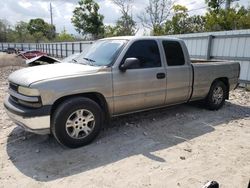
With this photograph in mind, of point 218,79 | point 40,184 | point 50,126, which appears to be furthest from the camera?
point 218,79

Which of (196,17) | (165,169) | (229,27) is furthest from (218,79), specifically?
(196,17)

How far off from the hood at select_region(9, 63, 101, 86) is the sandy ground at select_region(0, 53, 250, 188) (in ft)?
3.89

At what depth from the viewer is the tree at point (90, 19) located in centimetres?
4322

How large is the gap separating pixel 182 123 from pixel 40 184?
11.0ft

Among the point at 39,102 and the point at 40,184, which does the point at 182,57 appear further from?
the point at 40,184

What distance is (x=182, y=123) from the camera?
5.79 m

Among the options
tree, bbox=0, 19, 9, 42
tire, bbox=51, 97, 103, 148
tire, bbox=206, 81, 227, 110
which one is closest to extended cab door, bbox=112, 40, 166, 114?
tire, bbox=51, 97, 103, 148


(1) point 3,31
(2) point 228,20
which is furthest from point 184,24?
(1) point 3,31

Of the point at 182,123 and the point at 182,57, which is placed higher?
the point at 182,57

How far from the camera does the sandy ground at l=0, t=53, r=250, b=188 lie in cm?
355

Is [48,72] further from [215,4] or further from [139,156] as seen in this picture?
[215,4]

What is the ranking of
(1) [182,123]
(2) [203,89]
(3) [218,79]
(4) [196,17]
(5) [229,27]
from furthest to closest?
(4) [196,17] < (5) [229,27] < (3) [218,79] < (2) [203,89] < (1) [182,123]

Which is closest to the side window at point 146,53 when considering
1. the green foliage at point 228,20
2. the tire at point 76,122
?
the tire at point 76,122

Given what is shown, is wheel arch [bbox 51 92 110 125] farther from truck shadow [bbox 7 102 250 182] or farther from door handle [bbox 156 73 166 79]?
door handle [bbox 156 73 166 79]
